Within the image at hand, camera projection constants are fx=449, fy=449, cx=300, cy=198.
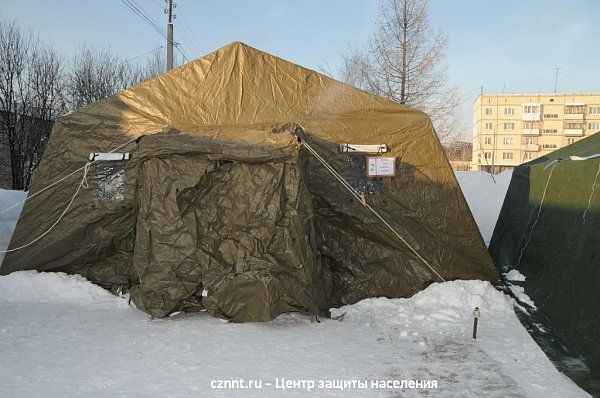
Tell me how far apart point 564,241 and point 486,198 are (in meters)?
8.27

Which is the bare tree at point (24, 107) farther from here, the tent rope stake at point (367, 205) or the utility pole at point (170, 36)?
the tent rope stake at point (367, 205)

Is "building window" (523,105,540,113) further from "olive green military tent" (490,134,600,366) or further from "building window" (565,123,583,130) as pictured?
"olive green military tent" (490,134,600,366)

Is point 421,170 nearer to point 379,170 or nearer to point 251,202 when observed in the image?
point 379,170

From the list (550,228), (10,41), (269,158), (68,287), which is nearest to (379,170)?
(269,158)

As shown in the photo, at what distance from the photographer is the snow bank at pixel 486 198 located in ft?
38.5

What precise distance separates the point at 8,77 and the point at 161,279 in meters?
14.9

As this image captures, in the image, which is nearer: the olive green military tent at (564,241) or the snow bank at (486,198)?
the olive green military tent at (564,241)

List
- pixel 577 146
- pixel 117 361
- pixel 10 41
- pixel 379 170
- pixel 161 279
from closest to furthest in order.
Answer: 1. pixel 117 361
2. pixel 161 279
3. pixel 379 170
4. pixel 577 146
5. pixel 10 41

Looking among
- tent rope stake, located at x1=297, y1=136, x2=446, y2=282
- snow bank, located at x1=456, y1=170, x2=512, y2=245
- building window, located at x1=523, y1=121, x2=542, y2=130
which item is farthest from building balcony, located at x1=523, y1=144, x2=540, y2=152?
tent rope stake, located at x1=297, y1=136, x2=446, y2=282

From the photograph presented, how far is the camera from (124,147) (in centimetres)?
651

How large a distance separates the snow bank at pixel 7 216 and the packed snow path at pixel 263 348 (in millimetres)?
1242

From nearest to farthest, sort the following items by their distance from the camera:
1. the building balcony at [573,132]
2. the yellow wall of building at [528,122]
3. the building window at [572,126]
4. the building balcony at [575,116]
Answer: the yellow wall of building at [528,122] < the building balcony at [573,132] < the building balcony at [575,116] < the building window at [572,126]

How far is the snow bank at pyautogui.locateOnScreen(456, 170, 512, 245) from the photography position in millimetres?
11727

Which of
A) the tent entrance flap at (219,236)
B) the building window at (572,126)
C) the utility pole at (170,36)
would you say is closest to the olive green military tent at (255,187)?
the tent entrance flap at (219,236)
